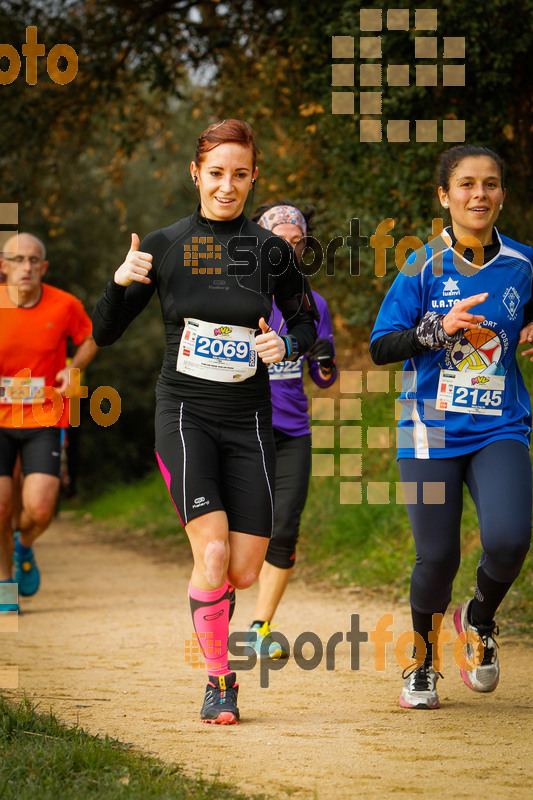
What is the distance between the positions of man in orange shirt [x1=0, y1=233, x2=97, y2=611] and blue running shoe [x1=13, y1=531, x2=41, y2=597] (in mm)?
525

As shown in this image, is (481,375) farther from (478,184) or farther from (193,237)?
(193,237)

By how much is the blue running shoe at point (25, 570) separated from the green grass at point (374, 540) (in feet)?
8.27

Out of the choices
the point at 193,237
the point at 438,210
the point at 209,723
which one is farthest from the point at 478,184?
the point at 438,210

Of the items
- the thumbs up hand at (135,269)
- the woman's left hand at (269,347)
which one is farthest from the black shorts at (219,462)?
the thumbs up hand at (135,269)

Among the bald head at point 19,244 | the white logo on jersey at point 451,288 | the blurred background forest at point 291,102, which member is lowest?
the white logo on jersey at point 451,288

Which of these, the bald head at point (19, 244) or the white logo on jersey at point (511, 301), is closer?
the white logo on jersey at point (511, 301)

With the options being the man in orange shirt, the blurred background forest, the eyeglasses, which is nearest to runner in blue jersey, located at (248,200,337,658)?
the man in orange shirt

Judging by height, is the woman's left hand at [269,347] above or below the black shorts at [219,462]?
above

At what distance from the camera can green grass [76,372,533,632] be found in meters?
7.19

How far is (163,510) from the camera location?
1451 cm

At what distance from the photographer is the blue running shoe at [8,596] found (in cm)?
734

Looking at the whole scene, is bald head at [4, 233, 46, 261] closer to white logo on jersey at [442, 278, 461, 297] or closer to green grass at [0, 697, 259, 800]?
white logo on jersey at [442, 278, 461, 297]

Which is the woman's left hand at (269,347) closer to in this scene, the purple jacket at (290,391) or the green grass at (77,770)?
the green grass at (77,770)

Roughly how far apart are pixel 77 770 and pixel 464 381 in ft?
6.88
